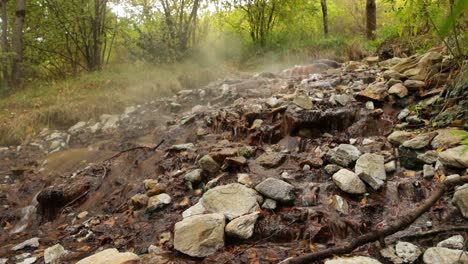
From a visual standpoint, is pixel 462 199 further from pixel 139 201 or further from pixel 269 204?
pixel 139 201

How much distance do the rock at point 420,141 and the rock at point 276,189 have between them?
1050 mm

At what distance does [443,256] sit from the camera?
5.38 ft

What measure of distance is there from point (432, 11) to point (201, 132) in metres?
2.86

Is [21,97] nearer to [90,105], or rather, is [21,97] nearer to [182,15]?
[90,105]

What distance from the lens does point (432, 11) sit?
10.4ft

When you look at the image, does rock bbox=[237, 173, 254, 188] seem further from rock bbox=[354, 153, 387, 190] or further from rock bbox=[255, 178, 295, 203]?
rock bbox=[354, 153, 387, 190]

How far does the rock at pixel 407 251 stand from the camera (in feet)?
5.65

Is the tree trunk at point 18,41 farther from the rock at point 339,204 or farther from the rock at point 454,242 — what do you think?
the rock at point 454,242

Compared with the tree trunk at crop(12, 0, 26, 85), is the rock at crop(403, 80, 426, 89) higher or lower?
lower

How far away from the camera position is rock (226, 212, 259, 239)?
6.88 feet

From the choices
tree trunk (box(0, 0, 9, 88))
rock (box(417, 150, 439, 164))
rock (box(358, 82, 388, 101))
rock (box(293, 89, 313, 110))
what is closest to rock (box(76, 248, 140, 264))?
rock (box(417, 150, 439, 164))

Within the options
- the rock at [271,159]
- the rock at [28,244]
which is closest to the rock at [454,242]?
the rock at [271,159]

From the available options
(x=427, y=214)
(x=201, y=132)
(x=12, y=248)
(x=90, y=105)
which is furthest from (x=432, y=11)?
(x=90, y=105)

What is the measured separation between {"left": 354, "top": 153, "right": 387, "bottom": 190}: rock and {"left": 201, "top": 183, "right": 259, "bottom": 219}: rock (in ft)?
2.76
